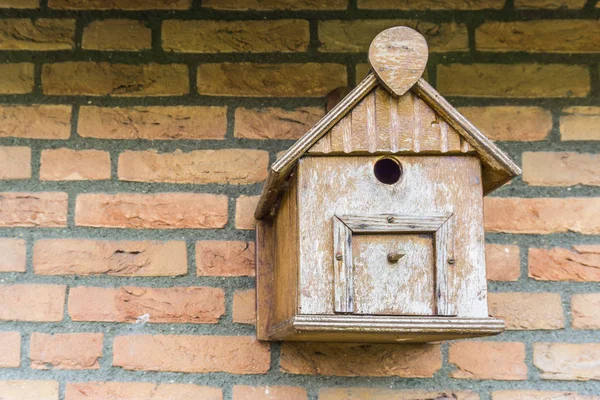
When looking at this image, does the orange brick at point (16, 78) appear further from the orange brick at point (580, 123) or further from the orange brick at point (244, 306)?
the orange brick at point (580, 123)

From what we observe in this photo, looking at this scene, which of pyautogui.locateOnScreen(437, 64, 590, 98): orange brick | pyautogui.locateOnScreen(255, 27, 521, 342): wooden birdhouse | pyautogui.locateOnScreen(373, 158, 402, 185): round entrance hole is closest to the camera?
pyautogui.locateOnScreen(255, 27, 521, 342): wooden birdhouse

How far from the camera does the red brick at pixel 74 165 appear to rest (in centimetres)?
139

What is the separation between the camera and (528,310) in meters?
1.36

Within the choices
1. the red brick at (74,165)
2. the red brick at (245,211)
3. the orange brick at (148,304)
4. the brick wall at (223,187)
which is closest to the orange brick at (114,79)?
the brick wall at (223,187)

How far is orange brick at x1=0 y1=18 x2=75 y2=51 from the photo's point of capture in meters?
1.42

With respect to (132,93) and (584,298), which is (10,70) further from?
(584,298)

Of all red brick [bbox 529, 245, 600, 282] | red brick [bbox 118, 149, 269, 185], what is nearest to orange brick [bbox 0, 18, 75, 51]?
red brick [bbox 118, 149, 269, 185]

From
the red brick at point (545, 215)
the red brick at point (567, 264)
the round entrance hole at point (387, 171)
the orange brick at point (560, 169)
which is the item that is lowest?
the red brick at point (567, 264)

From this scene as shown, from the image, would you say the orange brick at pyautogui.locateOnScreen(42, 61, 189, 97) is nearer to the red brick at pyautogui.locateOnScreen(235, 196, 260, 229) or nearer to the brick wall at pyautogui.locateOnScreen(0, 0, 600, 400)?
the brick wall at pyautogui.locateOnScreen(0, 0, 600, 400)

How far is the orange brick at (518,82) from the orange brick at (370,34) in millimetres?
57

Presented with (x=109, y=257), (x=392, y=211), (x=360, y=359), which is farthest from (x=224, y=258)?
(x=392, y=211)

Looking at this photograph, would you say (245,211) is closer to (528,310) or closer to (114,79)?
(114,79)

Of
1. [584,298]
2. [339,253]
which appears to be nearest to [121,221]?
[339,253]

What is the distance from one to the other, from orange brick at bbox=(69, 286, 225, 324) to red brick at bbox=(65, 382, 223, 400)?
0.39 ft
